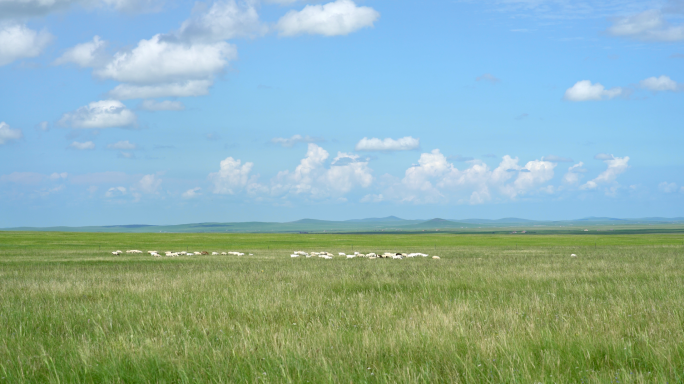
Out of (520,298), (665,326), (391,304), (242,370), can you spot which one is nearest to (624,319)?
(665,326)

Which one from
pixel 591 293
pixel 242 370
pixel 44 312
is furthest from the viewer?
pixel 591 293

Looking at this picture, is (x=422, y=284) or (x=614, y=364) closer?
(x=614, y=364)

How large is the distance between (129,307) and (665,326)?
939cm

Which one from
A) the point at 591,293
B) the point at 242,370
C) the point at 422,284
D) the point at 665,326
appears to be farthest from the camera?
the point at 422,284

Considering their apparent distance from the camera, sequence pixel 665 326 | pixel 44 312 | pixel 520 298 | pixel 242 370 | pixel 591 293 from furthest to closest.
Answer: pixel 591 293, pixel 520 298, pixel 44 312, pixel 665 326, pixel 242 370

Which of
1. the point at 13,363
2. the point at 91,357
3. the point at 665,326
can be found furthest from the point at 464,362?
the point at 13,363

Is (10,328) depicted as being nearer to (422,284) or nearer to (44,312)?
(44,312)

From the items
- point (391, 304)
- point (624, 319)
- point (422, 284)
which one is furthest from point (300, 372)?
point (422, 284)

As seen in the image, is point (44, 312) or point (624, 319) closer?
point (624, 319)

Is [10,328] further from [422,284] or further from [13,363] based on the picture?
[422,284]

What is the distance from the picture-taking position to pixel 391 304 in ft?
33.8

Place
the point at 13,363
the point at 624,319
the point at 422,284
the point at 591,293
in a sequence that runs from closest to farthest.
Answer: the point at 13,363 < the point at 624,319 < the point at 591,293 < the point at 422,284

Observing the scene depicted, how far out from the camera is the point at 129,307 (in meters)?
10.4

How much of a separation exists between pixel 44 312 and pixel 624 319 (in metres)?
10.4
